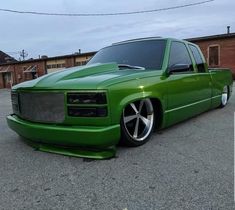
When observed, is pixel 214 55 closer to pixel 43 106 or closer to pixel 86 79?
pixel 86 79

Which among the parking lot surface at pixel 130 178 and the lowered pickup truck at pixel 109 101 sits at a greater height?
the lowered pickup truck at pixel 109 101

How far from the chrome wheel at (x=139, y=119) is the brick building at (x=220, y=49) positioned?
70.5ft

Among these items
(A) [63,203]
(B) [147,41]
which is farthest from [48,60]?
(A) [63,203]

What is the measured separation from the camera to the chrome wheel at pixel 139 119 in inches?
155

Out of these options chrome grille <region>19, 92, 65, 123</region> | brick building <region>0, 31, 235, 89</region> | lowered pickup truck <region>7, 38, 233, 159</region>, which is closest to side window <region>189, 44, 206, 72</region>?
lowered pickup truck <region>7, 38, 233, 159</region>

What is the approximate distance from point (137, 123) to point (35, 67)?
1438 inches

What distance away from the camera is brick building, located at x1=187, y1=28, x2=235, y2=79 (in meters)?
24.4

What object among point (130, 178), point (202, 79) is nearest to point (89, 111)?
point (130, 178)

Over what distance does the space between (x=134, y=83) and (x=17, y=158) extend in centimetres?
176

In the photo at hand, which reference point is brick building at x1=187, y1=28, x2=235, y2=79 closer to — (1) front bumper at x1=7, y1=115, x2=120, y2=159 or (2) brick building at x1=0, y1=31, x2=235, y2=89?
(2) brick building at x1=0, y1=31, x2=235, y2=89

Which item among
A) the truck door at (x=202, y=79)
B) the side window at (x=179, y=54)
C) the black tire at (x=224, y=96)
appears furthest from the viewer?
the black tire at (x=224, y=96)

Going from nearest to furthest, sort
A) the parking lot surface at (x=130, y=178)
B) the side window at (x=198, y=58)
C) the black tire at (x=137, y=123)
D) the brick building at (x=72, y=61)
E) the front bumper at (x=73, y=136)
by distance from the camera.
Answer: the parking lot surface at (x=130, y=178) → the front bumper at (x=73, y=136) → the black tire at (x=137, y=123) → the side window at (x=198, y=58) → the brick building at (x=72, y=61)

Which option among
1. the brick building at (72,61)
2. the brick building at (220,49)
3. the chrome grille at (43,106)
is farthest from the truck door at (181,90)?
the brick building at (220,49)

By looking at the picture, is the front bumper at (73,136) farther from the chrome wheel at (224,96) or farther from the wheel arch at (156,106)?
the chrome wheel at (224,96)
